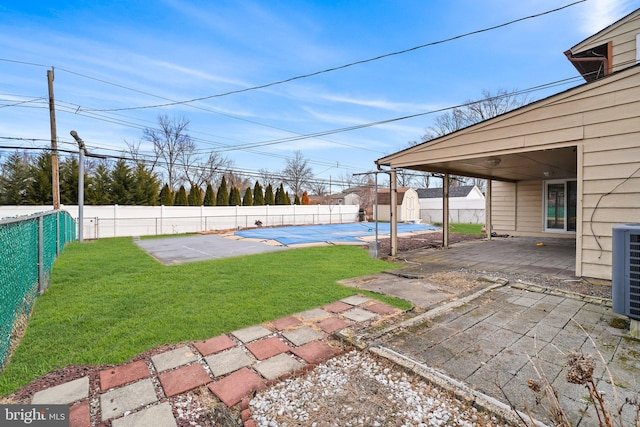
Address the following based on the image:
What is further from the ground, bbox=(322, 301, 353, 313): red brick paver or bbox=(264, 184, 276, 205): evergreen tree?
bbox=(264, 184, 276, 205): evergreen tree

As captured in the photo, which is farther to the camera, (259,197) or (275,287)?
(259,197)

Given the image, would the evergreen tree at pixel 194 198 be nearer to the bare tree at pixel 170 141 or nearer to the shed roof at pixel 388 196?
the bare tree at pixel 170 141

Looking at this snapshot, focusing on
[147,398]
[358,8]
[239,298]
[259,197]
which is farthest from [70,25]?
[259,197]

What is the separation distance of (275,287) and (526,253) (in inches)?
258

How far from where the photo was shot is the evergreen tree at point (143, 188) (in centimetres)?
1727

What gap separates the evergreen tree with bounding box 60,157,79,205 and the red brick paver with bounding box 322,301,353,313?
17.8 m

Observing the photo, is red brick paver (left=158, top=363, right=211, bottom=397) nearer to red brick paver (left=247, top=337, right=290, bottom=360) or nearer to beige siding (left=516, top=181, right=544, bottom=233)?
red brick paver (left=247, top=337, right=290, bottom=360)

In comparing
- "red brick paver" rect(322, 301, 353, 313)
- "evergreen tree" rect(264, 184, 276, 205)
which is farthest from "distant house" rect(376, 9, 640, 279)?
"evergreen tree" rect(264, 184, 276, 205)

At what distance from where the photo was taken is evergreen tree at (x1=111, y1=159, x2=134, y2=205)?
54.9ft

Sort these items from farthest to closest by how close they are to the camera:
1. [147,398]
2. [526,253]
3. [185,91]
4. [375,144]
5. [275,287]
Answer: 1. [375,144]
2. [185,91]
3. [526,253]
4. [275,287]
5. [147,398]

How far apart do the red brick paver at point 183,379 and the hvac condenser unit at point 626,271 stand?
11.9 ft

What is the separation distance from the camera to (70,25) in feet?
25.4

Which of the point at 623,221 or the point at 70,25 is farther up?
the point at 70,25

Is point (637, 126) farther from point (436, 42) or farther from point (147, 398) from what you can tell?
point (147, 398)
